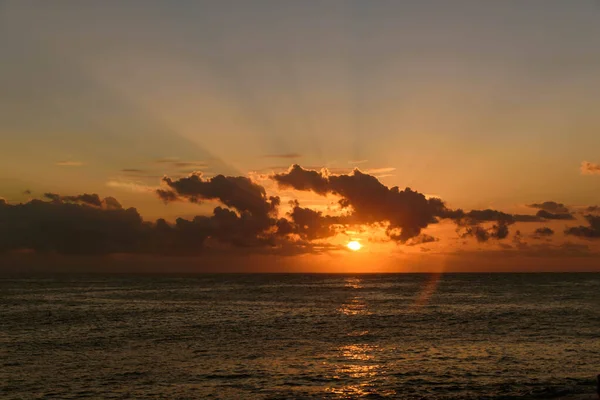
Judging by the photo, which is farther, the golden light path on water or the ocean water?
the ocean water

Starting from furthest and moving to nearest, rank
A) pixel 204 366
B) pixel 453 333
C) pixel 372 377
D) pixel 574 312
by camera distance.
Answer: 1. pixel 574 312
2. pixel 453 333
3. pixel 204 366
4. pixel 372 377

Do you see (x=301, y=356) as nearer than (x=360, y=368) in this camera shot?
No

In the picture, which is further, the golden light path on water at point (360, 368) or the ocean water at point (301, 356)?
the ocean water at point (301, 356)

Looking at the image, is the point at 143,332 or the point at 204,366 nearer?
the point at 204,366

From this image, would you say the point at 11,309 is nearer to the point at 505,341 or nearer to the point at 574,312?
the point at 505,341

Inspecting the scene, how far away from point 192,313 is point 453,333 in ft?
154

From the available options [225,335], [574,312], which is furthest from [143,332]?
[574,312]

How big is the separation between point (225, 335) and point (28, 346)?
20.7m

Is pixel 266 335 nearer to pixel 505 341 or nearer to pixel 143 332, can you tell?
pixel 143 332

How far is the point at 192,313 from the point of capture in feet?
318

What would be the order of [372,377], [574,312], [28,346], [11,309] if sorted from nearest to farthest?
[372,377] < [28,346] < [574,312] < [11,309]

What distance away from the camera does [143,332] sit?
7012 centimetres

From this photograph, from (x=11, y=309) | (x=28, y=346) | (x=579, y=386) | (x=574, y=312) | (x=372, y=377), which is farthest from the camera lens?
(x=11, y=309)

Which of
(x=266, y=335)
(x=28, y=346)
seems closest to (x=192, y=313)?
(x=266, y=335)
